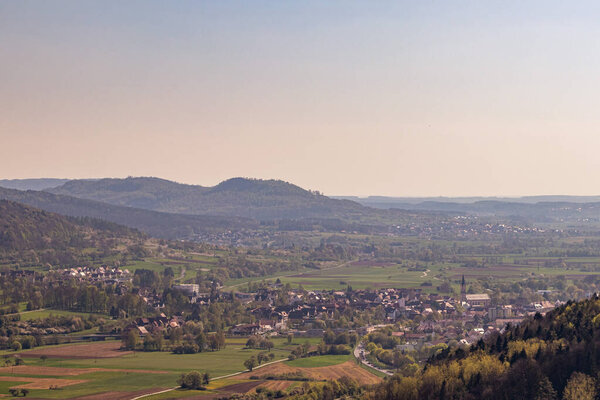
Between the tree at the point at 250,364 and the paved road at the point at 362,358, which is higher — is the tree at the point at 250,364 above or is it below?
above

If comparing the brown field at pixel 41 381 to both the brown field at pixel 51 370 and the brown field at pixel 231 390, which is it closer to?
the brown field at pixel 51 370

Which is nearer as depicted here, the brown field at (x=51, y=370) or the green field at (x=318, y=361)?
the brown field at (x=51, y=370)

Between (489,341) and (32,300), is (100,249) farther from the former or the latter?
(489,341)

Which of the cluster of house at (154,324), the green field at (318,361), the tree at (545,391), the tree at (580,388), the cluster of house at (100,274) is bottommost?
the cluster of house at (154,324)

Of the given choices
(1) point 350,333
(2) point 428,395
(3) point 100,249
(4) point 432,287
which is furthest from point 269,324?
(3) point 100,249

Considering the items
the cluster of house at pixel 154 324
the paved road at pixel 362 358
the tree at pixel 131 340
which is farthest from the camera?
the cluster of house at pixel 154 324

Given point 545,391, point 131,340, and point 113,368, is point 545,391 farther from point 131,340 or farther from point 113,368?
point 131,340

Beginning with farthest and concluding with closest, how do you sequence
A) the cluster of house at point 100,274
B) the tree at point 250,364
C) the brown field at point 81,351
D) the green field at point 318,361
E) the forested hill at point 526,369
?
1. the cluster of house at point 100,274
2. the brown field at point 81,351
3. the green field at point 318,361
4. the tree at point 250,364
5. the forested hill at point 526,369

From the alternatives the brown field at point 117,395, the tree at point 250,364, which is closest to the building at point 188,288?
the tree at point 250,364
